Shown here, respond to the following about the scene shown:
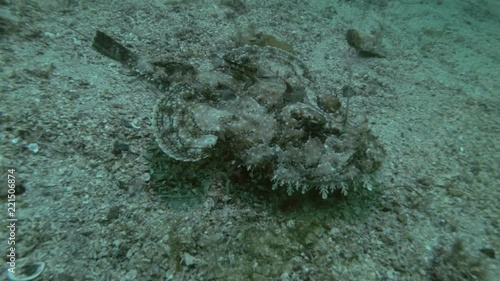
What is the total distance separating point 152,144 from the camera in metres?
3.58

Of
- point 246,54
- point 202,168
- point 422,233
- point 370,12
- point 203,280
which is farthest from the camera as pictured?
point 370,12

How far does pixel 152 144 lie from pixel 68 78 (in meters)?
1.56

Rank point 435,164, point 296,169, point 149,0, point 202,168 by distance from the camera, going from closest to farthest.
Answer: point 296,169, point 202,168, point 435,164, point 149,0

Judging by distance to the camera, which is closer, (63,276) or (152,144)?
(63,276)

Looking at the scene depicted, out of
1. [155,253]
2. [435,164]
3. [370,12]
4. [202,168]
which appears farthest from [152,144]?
[370,12]

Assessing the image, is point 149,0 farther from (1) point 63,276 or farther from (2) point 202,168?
(1) point 63,276

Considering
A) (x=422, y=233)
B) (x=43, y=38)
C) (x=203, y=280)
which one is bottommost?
(x=203, y=280)

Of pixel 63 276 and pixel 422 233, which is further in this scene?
pixel 422 233

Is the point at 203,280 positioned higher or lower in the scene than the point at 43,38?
lower

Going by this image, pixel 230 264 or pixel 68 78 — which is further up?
pixel 68 78

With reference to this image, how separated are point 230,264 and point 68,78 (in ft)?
10.7

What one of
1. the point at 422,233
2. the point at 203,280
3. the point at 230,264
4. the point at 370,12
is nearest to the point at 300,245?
the point at 230,264

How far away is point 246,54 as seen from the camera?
13.7 feet

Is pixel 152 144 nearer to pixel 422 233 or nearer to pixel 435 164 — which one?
pixel 422 233
